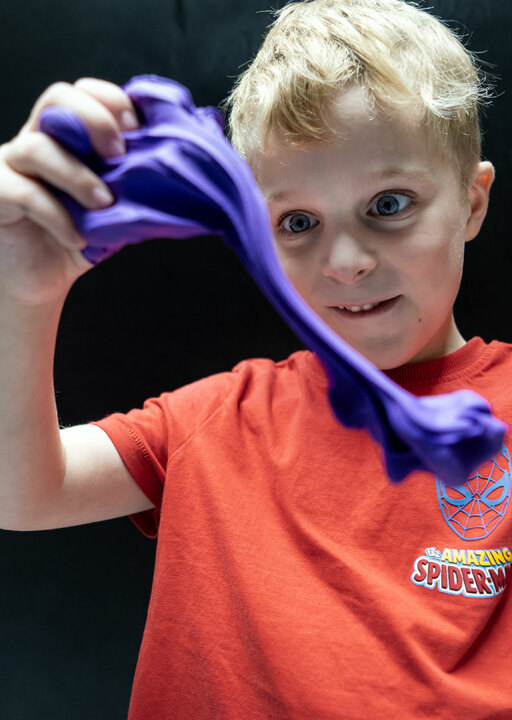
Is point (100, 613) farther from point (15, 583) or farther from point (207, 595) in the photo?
point (207, 595)

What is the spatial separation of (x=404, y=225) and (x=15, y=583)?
23.7 inches

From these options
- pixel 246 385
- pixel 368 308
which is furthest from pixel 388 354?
pixel 246 385

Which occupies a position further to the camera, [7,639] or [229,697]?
[7,639]

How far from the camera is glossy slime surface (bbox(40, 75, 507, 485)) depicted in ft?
1.10

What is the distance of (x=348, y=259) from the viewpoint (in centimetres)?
49

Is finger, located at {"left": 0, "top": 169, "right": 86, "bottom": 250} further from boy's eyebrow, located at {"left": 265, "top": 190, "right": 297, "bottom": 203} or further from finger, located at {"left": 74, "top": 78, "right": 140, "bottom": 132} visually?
boy's eyebrow, located at {"left": 265, "top": 190, "right": 297, "bottom": 203}

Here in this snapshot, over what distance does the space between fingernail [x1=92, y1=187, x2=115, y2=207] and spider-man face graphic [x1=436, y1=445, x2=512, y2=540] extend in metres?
0.32

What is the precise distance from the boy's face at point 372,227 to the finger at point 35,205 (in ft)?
0.63

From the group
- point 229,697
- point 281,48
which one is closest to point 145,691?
point 229,697

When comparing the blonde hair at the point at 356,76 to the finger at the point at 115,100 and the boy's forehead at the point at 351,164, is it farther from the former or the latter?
the finger at the point at 115,100

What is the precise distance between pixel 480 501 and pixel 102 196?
1.11 ft

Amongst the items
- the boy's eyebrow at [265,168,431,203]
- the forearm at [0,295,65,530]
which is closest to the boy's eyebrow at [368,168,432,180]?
the boy's eyebrow at [265,168,431,203]

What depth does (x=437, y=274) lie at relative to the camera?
53cm

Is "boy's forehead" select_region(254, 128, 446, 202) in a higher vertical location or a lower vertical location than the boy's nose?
higher
